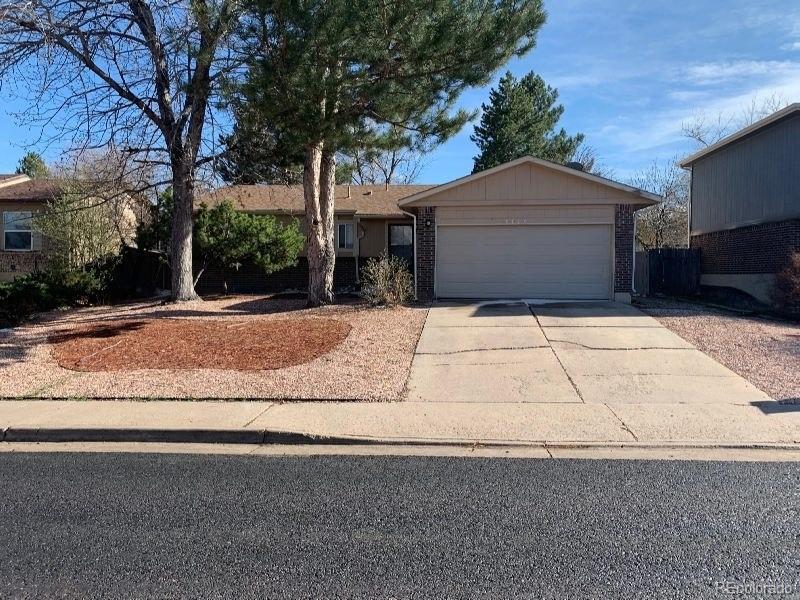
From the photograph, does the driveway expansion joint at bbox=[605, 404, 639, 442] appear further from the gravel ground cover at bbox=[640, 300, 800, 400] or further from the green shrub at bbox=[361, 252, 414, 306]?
the green shrub at bbox=[361, 252, 414, 306]

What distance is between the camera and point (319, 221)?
14.9 m

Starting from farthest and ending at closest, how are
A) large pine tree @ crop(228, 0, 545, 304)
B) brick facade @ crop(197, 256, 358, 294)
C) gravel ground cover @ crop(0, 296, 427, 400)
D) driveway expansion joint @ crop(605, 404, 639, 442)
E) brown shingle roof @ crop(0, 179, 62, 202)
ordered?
brick facade @ crop(197, 256, 358, 294) → brown shingle roof @ crop(0, 179, 62, 202) → large pine tree @ crop(228, 0, 545, 304) → gravel ground cover @ crop(0, 296, 427, 400) → driveway expansion joint @ crop(605, 404, 639, 442)

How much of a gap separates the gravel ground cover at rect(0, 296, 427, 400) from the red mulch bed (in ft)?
0.07

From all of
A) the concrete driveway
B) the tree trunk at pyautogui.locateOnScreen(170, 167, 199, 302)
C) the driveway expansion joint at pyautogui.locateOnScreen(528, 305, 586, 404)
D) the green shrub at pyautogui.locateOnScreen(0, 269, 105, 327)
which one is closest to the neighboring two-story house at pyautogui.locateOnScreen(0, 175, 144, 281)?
the green shrub at pyautogui.locateOnScreen(0, 269, 105, 327)

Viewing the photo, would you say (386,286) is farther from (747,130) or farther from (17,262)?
(17,262)

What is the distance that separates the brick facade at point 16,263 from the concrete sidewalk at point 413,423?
18.1 meters

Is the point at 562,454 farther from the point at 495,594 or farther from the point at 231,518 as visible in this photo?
the point at 231,518

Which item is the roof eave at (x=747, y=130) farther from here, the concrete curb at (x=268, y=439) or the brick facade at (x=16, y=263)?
the brick facade at (x=16, y=263)

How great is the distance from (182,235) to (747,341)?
44.2ft

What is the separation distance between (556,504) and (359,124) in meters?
10.3

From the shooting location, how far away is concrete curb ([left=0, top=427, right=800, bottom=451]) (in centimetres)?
616

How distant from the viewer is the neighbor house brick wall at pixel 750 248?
15852mm

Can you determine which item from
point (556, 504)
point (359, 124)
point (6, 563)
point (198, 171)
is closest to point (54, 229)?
point (198, 171)

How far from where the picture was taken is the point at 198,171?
1659cm
